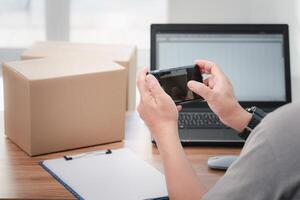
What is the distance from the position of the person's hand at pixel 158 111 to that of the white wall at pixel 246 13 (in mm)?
850

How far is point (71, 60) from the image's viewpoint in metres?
1.94

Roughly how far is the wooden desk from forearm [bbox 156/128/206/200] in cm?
22

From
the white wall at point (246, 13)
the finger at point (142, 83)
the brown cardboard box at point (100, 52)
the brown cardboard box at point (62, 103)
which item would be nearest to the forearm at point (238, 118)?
the finger at point (142, 83)

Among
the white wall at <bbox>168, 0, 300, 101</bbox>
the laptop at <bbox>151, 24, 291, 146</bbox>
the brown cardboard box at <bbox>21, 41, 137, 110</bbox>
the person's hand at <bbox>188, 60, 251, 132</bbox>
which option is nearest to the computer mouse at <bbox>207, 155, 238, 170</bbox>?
the person's hand at <bbox>188, 60, 251, 132</bbox>

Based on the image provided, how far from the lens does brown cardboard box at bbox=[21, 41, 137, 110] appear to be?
2.07 metres

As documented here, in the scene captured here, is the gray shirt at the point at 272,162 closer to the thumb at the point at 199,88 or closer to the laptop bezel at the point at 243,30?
the thumb at the point at 199,88

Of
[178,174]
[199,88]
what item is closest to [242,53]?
[199,88]

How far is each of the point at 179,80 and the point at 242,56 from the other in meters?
0.46

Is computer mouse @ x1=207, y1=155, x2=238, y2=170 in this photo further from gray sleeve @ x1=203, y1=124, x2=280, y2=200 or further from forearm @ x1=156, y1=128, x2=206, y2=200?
gray sleeve @ x1=203, y1=124, x2=280, y2=200

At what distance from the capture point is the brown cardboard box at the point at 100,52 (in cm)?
207

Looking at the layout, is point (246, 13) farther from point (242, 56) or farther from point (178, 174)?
point (178, 174)

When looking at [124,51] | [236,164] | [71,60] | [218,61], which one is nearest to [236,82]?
[218,61]

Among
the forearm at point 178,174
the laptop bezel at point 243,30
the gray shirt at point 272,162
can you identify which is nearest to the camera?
the gray shirt at point 272,162

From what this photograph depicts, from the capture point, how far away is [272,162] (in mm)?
1085
